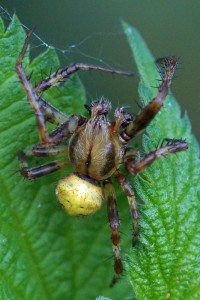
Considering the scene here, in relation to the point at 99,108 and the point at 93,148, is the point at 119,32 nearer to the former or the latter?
the point at 99,108

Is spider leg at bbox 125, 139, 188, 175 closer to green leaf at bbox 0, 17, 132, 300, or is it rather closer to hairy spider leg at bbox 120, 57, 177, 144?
hairy spider leg at bbox 120, 57, 177, 144

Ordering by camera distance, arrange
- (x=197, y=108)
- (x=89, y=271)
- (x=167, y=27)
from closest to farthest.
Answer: (x=89, y=271) → (x=197, y=108) → (x=167, y=27)

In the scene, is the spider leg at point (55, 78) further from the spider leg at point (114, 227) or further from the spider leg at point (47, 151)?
the spider leg at point (114, 227)

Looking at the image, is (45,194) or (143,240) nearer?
(143,240)

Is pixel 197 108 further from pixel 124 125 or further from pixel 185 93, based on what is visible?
pixel 124 125

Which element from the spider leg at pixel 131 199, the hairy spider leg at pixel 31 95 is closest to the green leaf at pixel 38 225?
the hairy spider leg at pixel 31 95

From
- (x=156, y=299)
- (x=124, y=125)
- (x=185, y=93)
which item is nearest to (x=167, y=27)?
(x=185, y=93)

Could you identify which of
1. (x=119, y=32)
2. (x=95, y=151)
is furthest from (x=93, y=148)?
(x=119, y=32)
